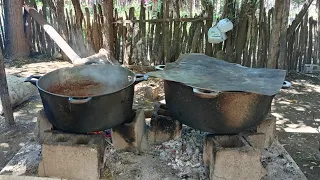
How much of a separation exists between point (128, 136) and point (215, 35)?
3.49 metres

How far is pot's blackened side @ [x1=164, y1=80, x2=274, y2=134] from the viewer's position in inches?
80.0

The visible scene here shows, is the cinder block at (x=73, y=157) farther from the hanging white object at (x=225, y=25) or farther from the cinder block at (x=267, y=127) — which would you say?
the hanging white object at (x=225, y=25)

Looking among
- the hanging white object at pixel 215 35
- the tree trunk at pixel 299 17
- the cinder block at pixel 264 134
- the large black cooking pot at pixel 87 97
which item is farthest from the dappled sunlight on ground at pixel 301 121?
the large black cooking pot at pixel 87 97

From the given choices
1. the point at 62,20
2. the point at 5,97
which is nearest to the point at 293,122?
the point at 5,97

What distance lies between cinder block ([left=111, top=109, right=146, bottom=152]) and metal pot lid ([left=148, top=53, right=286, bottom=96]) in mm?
516

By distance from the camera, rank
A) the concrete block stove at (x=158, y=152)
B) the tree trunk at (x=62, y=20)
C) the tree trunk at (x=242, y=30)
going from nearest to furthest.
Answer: the concrete block stove at (x=158, y=152), the tree trunk at (x=242, y=30), the tree trunk at (x=62, y=20)

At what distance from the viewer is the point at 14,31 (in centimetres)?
707

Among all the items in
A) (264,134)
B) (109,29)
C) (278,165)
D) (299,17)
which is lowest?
(278,165)

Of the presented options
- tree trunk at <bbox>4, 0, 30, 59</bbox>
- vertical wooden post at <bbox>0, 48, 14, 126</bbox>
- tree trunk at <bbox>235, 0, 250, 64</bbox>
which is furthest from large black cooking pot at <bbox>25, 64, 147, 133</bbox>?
tree trunk at <bbox>4, 0, 30, 59</bbox>

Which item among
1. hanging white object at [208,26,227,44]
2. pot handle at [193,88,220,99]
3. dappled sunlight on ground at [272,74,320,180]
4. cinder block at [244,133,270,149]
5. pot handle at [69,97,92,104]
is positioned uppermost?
hanging white object at [208,26,227,44]

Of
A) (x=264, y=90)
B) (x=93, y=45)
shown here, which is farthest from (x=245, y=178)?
(x=93, y=45)

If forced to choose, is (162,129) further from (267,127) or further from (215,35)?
(215,35)

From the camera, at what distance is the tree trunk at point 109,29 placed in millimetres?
6020

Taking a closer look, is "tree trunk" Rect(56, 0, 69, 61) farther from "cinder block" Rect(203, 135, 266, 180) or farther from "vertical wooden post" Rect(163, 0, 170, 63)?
"cinder block" Rect(203, 135, 266, 180)
